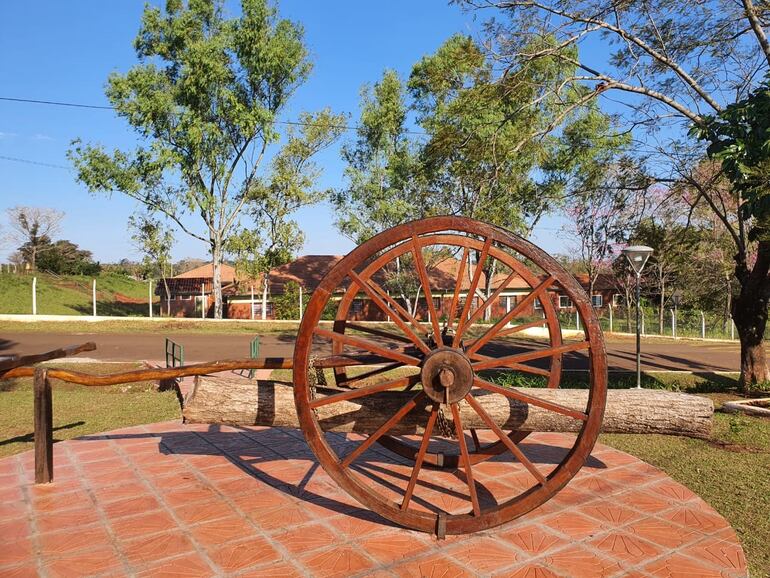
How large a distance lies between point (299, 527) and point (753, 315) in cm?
1005

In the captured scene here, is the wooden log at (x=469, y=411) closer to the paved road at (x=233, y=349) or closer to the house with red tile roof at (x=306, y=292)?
the paved road at (x=233, y=349)

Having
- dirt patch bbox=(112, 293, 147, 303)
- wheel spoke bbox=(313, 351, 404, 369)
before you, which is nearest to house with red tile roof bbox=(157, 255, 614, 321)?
dirt patch bbox=(112, 293, 147, 303)

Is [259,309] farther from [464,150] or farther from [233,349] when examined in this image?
[464,150]

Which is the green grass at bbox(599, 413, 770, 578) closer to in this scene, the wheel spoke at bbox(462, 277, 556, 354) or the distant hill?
the wheel spoke at bbox(462, 277, 556, 354)

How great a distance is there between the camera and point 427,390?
401cm

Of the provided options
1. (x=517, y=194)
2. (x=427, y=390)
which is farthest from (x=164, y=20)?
(x=427, y=390)

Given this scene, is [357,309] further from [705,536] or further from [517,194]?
[705,536]

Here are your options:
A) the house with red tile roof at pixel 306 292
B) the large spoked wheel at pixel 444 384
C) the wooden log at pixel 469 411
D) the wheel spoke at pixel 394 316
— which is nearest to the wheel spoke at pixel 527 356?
the large spoked wheel at pixel 444 384

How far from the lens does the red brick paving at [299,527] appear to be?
12.1ft

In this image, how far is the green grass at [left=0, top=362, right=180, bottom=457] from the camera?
24.0 feet

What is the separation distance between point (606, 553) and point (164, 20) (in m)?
28.1

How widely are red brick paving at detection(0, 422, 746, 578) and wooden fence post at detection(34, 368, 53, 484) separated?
13 cm

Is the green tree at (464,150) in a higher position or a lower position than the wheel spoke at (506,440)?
higher

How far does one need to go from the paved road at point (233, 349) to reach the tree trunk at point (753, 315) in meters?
4.04
